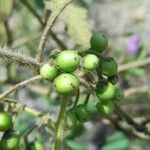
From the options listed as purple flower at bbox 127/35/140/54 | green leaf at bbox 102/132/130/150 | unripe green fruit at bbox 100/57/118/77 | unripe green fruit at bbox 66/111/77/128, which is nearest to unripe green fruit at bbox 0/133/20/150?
unripe green fruit at bbox 66/111/77/128

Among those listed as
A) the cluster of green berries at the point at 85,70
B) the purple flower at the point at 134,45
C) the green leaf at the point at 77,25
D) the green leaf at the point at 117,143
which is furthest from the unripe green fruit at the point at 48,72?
the purple flower at the point at 134,45

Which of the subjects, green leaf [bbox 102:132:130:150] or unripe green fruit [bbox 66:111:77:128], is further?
green leaf [bbox 102:132:130:150]

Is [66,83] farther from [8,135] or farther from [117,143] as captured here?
[117,143]

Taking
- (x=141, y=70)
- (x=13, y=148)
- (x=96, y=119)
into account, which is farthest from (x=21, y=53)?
(x=141, y=70)

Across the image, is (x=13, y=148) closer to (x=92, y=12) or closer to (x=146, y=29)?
(x=92, y=12)

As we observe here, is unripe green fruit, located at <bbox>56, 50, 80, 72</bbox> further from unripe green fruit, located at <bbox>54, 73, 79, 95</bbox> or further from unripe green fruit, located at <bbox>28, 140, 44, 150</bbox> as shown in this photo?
unripe green fruit, located at <bbox>28, 140, 44, 150</bbox>

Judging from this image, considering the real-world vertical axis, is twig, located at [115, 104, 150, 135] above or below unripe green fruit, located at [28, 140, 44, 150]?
above
